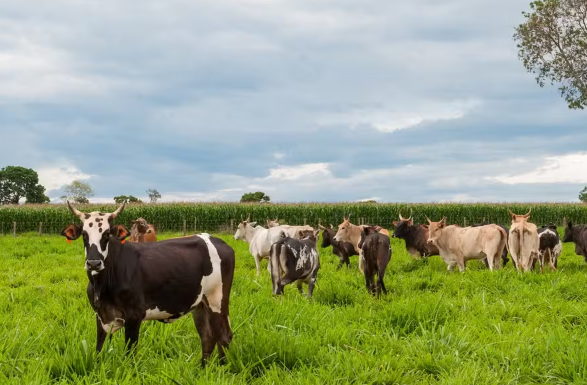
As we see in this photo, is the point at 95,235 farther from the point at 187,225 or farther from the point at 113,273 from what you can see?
the point at 187,225

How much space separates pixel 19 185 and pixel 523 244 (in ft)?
218

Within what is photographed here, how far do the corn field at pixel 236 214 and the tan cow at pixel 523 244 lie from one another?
78.8ft

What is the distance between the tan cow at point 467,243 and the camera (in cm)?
1347

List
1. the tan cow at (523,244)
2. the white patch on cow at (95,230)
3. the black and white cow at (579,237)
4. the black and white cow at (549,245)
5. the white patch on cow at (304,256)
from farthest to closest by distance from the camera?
the black and white cow at (579,237) < the black and white cow at (549,245) < the tan cow at (523,244) < the white patch on cow at (304,256) < the white patch on cow at (95,230)

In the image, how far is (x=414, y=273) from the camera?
12.8m

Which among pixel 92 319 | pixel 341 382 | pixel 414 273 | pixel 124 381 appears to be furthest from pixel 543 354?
pixel 414 273

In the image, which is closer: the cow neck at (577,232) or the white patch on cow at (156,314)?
the white patch on cow at (156,314)

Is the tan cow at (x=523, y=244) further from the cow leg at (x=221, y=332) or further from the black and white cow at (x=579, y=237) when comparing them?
the cow leg at (x=221, y=332)

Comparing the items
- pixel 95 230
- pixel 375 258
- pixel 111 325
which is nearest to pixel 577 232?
pixel 375 258

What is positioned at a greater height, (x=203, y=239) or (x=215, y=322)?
(x=203, y=239)

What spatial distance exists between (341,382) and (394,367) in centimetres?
80

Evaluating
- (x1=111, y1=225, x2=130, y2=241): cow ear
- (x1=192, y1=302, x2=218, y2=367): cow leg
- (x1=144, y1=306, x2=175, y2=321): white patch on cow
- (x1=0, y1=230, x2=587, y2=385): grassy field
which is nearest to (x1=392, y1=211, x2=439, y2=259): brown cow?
(x1=0, y1=230, x2=587, y2=385): grassy field

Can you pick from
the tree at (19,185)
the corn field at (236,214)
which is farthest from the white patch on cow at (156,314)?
the tree at (19,185)

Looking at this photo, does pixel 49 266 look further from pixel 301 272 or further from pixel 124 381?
pixel 124 381
